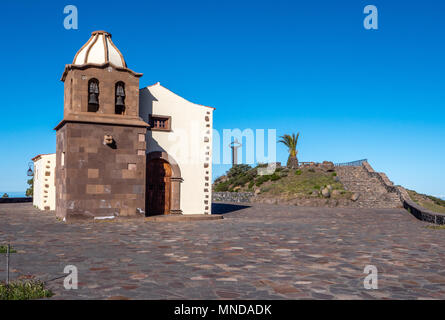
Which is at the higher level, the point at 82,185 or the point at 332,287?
the point at 82,185

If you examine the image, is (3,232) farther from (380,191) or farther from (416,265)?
(380,191)

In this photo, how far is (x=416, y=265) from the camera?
24.0 feet

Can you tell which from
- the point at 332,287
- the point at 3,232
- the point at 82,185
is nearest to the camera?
the point at 332,287

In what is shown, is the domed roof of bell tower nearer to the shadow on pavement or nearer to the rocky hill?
the shadow on pavement

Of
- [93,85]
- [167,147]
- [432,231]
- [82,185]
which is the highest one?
[93,85]

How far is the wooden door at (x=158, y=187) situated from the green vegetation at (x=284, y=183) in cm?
1533

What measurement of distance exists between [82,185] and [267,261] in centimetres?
979

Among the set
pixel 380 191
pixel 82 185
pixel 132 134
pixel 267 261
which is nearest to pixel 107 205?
pixel 82 185

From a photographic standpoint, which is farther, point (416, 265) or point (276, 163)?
point (276, 163)

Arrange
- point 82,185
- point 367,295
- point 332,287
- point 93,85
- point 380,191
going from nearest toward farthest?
point 367,295 < point 332,287 < point 82,185 < point 93,85 < point 380,191

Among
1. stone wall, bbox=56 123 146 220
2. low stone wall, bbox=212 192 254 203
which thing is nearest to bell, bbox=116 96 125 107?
stone wall, bbox=56 123 146 220

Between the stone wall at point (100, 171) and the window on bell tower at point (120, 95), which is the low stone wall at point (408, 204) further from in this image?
the window on bell tower at point (120, 95)

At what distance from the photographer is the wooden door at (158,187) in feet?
57.7
